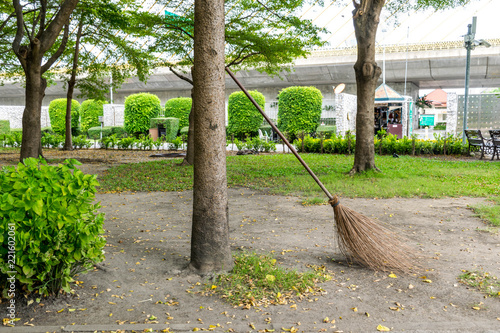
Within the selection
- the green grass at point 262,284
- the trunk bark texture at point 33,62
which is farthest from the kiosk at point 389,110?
the green grass at point 262,284

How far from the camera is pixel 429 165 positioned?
11797 mm

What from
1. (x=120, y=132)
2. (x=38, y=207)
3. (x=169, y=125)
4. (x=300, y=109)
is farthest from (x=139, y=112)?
(x=38, y=207)

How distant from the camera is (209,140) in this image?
368 cm

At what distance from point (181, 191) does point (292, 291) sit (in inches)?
206

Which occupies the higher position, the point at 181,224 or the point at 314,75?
the point at 314,75

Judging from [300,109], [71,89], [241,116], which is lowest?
[241,116]

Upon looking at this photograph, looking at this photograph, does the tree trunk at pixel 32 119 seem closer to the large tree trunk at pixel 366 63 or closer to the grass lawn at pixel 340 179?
the grass lawn at pixel 340 179

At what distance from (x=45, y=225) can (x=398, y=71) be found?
98.3 feet

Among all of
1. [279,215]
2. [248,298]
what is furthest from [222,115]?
[279,215]

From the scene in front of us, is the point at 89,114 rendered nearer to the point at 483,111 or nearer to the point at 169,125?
the point at 169,125

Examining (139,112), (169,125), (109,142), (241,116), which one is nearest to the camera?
(109,142)

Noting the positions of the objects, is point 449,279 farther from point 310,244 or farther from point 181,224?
point 181,224

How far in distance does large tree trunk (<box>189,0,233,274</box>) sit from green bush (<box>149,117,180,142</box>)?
1805 centimetres

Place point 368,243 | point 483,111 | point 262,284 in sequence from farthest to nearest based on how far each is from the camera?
point 483,111 → point 368,243 → point 262,284
